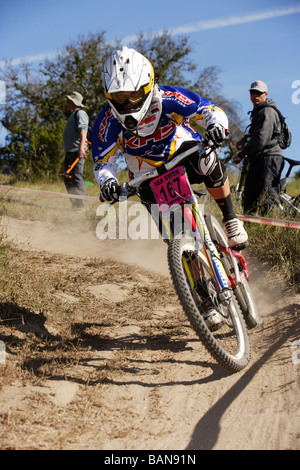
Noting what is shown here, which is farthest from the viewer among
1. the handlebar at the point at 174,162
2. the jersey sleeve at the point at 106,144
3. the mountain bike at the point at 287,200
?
the mountain bike at the point at 287,200

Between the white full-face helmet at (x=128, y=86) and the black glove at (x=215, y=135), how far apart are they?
1.78 feet

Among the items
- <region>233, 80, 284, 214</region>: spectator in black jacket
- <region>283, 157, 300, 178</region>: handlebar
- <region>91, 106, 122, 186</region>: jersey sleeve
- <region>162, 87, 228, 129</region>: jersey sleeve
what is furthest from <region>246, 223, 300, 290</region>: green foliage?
<region>91, 106, 122, 186</region>: jersey sleeve

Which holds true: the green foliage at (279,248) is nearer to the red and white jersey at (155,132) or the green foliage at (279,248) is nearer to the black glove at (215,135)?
the red and white jersey at (155,132)

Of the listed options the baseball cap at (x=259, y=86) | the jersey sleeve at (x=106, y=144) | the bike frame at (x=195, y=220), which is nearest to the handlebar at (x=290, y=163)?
the baseball cap at (x=259, y=86)

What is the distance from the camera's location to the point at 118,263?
21.7 feet

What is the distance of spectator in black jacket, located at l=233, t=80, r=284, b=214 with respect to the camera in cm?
585

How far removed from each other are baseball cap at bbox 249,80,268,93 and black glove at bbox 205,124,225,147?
9.69ft

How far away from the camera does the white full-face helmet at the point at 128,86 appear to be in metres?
3.40

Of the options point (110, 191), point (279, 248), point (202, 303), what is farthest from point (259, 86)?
point (202, 303)

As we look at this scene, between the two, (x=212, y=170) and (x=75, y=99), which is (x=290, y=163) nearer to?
(x=212, y=170)

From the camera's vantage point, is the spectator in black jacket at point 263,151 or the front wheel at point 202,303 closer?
the front wheel at point 202,303
